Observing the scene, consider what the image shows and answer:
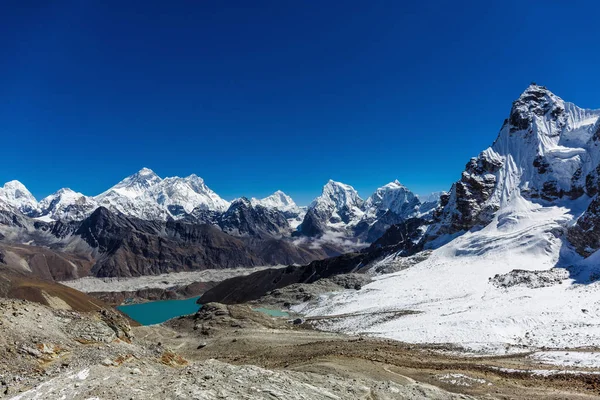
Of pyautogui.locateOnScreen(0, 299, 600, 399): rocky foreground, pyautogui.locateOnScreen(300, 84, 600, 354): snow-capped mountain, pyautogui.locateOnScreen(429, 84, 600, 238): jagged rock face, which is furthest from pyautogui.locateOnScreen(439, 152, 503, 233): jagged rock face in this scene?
pyautogui.locateOnScreen(0, 299, 600, 399): rocky foreground

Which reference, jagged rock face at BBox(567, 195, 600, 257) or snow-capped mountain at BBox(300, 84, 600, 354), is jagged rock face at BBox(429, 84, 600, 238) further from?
jagged rock face at BBox(567, 195, 600, 257)

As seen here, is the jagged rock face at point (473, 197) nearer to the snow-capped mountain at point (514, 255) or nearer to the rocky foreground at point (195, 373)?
the snow-capped mountain at point (514, 255)

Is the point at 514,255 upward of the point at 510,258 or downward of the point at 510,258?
upward

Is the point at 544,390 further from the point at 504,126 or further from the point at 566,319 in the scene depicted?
the point at 504,126

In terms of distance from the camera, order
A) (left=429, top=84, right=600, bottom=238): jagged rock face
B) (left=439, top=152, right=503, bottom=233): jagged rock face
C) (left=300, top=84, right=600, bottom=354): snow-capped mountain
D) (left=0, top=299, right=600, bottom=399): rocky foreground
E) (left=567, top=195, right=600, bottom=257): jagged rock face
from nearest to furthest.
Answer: (left=0, top=299, right=600, bottom=399): rocky foreground < (left=300, top=84, right=600, bottom=354): snow-capped mountain < (left=567, top=195, right=600, bottom=257): jagged rock face < (left=429, top=84, right=600, bottom=238): jagged rock face < (left=439, top=152, right=503, bottom=233): jagged rock face

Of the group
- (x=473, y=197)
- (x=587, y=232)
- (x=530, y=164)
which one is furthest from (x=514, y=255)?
(x=530, y=164)

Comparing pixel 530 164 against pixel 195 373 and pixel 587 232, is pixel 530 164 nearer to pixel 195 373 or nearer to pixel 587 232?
pixel 587 232

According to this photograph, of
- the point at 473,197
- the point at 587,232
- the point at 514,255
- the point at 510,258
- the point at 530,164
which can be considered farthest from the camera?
the point at 473,197
